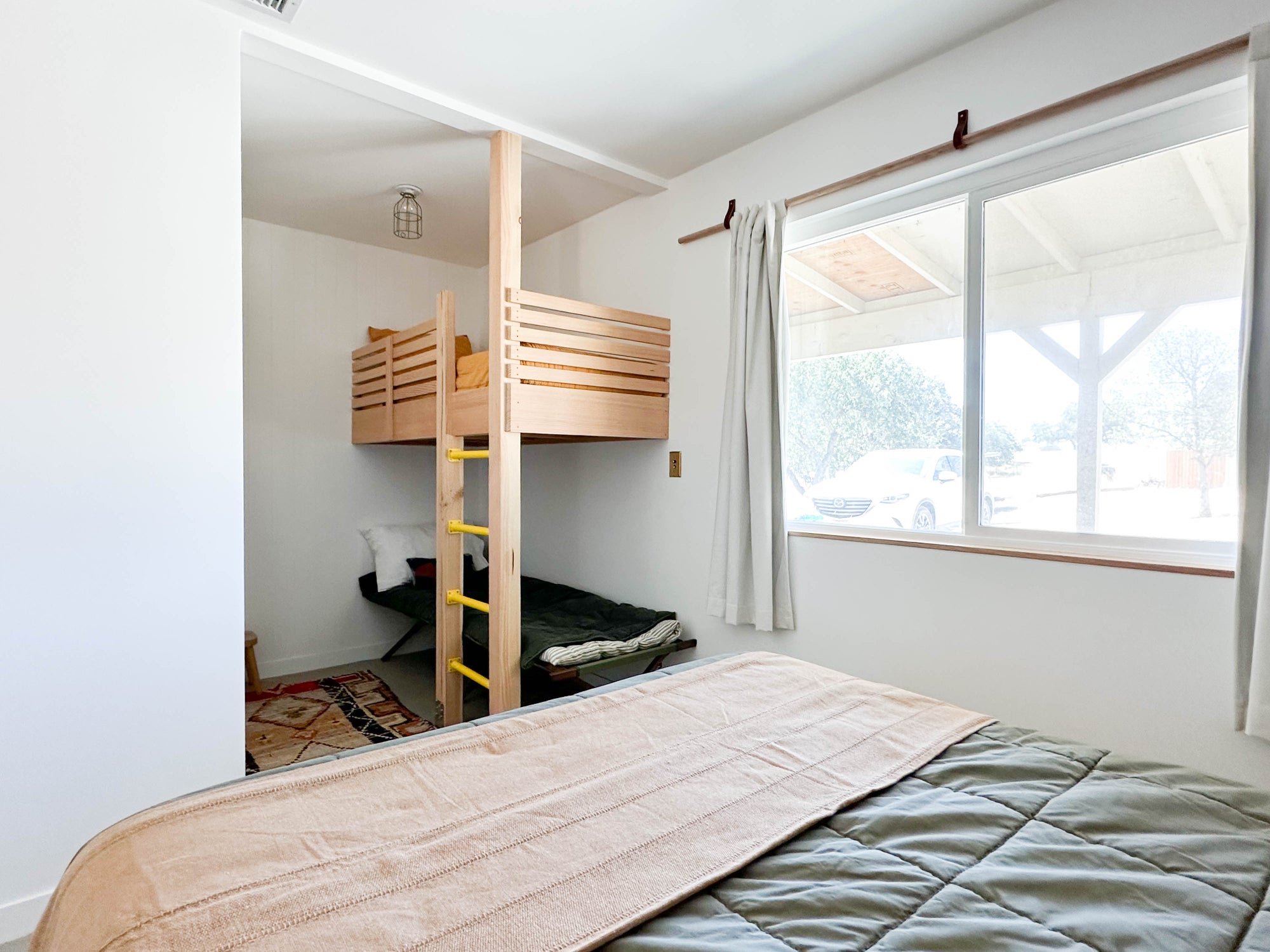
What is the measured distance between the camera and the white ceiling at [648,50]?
1963mm

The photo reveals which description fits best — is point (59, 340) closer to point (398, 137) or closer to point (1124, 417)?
point (398, 137)

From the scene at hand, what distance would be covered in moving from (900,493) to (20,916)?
2.75 metres

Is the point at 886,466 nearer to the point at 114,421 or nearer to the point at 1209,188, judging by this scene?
the point at 1209,188

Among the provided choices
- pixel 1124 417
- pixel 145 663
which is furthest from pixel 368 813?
pixel 1124 417

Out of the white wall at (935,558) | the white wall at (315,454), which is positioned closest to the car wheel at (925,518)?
the white wall at (935,558)

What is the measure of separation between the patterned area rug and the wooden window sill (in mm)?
1867

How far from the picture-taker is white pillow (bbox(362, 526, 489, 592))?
3.90m

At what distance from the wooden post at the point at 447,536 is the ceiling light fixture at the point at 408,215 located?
2.06 feet

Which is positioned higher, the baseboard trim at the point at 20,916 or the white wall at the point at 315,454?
the white wall at the point at 315,454

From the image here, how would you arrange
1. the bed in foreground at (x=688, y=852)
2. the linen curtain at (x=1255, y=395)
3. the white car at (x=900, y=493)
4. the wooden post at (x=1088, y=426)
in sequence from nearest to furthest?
the bed in foreground at (x=688, y=852) → the linen curtain at (x=1255, y=395) → the wooden post at (x=1088, y=426) → the white car at (x=900, y=493)

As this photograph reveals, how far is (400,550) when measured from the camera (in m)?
3.99

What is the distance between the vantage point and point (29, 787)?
5.72 ft

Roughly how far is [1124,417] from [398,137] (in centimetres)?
271

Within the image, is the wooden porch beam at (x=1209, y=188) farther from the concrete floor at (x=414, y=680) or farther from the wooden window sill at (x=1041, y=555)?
the concrete floor at (x=414, y=680)
